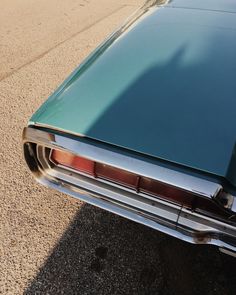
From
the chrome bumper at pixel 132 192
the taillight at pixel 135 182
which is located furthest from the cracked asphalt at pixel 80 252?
the taillight at pixel 135 182

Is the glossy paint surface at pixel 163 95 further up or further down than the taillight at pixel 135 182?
further up

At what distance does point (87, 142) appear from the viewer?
A: 1445 mm

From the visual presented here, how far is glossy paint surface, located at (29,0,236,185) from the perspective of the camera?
4.49ft

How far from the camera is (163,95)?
1.56 metres

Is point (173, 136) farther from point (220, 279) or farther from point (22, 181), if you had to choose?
point (22, 181)

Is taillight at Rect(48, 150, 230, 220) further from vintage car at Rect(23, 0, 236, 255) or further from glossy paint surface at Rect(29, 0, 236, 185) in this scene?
glossy paint surface at Rect(29, 0, 236, 185)

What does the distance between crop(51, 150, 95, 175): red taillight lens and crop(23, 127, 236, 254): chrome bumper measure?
0.05 metres

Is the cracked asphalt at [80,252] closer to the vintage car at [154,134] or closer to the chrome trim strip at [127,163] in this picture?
the vintage car at [154,134]

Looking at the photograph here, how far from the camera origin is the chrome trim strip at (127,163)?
125cm

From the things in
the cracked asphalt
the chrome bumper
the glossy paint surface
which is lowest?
the cracked asphalt

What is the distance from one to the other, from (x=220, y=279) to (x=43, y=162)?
1213mm

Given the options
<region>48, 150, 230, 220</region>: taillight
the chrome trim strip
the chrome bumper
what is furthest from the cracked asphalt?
the chrome trim strip

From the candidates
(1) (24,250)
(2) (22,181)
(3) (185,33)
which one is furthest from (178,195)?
(2) (22,181)

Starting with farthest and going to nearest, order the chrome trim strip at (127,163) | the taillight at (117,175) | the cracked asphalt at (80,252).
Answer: the cracked asphalt at (80,252)
the taillight at (117,175)
the chrome trim strip at (127,163)
